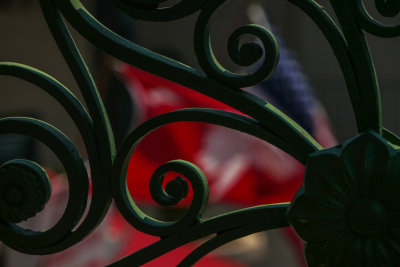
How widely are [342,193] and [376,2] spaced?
0.57 ft

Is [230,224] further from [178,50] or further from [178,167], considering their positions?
[178,50]

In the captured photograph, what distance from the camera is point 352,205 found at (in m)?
0.67

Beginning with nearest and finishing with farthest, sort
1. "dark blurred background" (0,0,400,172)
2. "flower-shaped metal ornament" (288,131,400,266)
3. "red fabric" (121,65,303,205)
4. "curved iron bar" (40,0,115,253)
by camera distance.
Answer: "flower-shaped metal ornament" (288,131,400,266) < "curved iron bar" (40,0,115,253) < "red fabric" (121,65,303,205) < "dark blurred background" (0,0,400,172)

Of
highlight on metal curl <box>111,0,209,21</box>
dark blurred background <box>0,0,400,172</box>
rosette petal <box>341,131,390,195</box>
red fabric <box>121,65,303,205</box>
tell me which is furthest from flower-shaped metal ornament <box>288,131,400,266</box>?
dark blurred background <box>0,0,400,172</box>

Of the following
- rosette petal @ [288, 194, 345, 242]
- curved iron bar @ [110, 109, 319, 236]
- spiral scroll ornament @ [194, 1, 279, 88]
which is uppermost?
spiral scroll ornament @ [194, 1, 279, 88]

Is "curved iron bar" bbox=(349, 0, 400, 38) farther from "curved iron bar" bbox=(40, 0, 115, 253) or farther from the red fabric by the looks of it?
the red fabric

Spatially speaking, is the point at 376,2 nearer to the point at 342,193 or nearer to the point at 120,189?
the point at 342,193

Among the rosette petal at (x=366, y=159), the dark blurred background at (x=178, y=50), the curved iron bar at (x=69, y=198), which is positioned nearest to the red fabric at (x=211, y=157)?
the dark blurred background at (x=178, y=50)

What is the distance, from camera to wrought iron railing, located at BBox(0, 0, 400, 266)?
0.66m

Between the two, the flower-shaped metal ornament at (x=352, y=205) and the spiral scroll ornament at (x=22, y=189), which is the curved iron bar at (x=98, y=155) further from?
the flower-shaped metal ornament at (x=352, y=205)

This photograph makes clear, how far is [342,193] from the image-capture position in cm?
67

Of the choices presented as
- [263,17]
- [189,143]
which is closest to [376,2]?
[189,143]

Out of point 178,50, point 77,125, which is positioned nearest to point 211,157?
point 77,125

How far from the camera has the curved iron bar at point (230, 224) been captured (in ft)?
2.33
